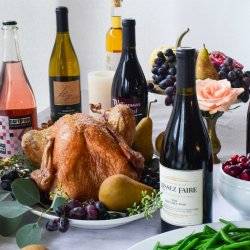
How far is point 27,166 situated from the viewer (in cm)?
91

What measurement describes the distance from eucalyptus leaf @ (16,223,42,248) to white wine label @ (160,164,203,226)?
0.60 ft

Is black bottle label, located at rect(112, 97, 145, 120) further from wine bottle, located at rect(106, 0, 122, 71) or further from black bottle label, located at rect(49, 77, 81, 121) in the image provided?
wine bottle, located at rect(106, 0, 122, 71)

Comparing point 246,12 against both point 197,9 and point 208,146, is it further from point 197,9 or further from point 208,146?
point 208,146

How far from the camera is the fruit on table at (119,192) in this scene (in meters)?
0.77

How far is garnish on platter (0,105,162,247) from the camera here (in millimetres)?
767

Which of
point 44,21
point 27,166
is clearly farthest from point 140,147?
point 44,21

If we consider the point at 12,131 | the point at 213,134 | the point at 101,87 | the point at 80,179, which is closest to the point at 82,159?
the point at 80,179

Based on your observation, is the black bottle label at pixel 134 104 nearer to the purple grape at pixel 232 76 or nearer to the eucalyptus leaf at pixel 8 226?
the purple grape at pixel 232 76

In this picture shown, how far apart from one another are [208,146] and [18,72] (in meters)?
0.53

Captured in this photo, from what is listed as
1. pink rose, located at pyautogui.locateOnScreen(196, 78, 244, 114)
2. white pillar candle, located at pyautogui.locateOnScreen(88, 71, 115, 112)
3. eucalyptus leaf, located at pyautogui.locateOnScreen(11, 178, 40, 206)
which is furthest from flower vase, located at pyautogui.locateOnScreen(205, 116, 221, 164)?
eucalyptus leaf, located at pyautogui.locateOnScreen(11, 178, 40, 206)

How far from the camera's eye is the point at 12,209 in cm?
79

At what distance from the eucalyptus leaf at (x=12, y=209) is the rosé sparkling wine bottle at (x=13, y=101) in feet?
0.77

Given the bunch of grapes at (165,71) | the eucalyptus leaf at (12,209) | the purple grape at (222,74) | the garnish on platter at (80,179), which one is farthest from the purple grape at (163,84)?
the eucalyptus leaf at (12,209)

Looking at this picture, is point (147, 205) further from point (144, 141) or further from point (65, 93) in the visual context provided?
point (65, 93)
